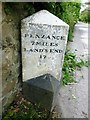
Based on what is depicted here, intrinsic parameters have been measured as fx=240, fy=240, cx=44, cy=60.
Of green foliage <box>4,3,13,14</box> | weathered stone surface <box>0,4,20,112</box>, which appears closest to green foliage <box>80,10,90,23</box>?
weathered stone surface <box>0,4,20,112</box>

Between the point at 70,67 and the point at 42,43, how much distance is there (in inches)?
101

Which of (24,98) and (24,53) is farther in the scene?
(24,98)

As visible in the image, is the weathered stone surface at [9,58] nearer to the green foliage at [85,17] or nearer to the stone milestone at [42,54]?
the stone milestone at [42,54]

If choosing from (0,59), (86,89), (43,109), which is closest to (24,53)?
(0,59)

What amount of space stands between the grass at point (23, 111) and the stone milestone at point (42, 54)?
3.6 inches

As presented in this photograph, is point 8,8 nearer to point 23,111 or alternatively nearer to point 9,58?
point 9,58

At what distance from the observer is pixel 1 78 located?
3.26 m

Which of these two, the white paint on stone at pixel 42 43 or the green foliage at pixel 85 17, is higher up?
the green foliage at pixel 85 17

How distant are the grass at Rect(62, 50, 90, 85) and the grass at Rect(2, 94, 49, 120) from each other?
4.70 ft

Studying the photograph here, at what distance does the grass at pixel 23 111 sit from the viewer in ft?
11.4

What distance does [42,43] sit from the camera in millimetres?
3430

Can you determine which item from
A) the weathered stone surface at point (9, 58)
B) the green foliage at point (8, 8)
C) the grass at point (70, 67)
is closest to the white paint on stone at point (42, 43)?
the weathered stone surface at point (9, 58)

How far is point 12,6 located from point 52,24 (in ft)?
1.97

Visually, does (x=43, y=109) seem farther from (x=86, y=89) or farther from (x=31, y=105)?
(x=86, y=89)
